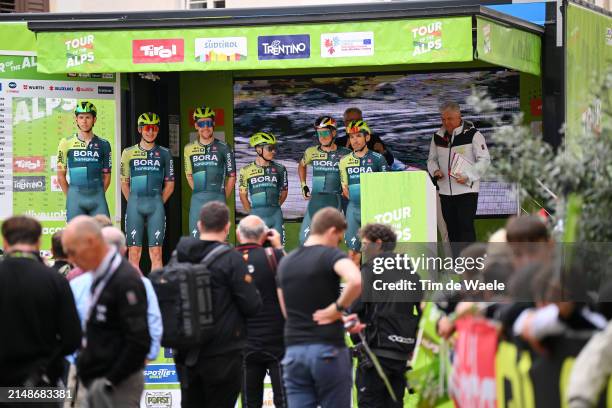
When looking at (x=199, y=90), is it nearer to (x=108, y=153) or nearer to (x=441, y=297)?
(x=108, y=153)

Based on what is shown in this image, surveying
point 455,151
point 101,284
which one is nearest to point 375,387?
point 101,284

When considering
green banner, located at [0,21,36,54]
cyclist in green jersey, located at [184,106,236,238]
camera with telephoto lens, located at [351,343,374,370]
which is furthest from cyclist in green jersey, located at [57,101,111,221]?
camera with telephoto lens, located at [351,343,374,370]

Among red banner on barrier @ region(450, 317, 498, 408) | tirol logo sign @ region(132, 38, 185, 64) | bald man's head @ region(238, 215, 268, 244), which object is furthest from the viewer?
tirol logo sign @ region(132, 38, 185, 64)

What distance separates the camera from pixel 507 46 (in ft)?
49.0

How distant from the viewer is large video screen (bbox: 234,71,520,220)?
59.9 feet

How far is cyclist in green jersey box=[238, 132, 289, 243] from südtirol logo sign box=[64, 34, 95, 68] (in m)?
3.10

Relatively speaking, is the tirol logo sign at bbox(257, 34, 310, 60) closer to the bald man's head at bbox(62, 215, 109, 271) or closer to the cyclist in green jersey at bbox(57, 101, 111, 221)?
the cyclist in green jersey at bbox(57, 101, 111, 221)

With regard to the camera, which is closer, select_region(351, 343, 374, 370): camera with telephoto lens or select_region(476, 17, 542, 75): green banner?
select_region(351, 343, 374, 370): camera with telephoto lens

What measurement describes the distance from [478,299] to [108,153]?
10.7m

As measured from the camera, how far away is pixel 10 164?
16359mm

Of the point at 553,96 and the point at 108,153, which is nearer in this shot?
the point at 553,96

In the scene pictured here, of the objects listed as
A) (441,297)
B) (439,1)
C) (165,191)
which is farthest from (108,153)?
(441,297)

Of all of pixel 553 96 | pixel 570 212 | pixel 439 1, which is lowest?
pixel 570 212

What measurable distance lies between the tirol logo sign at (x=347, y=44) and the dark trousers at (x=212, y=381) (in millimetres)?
6551
